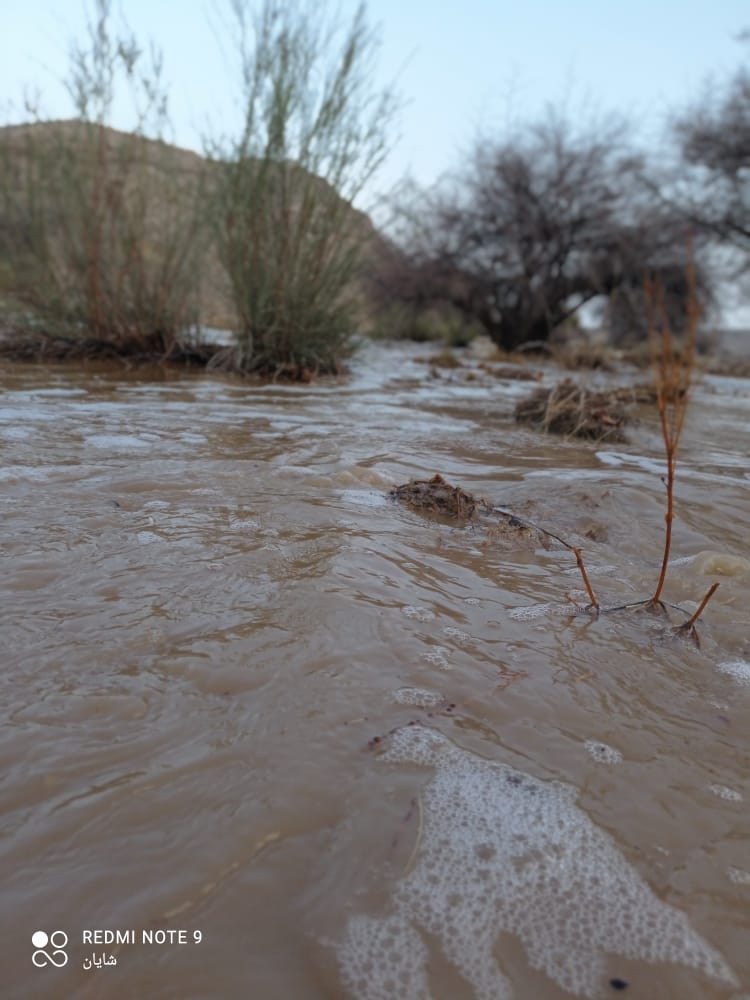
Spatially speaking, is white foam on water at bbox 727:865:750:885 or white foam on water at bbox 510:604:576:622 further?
white foam on water at bbox 510:604:576:622

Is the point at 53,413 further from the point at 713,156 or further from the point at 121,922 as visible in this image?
the point at 713,156

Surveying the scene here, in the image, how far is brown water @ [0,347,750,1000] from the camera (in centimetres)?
63

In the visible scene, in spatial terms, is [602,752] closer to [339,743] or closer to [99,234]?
[339,743]

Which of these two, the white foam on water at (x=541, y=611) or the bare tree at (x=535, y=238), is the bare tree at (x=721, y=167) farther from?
the white foam on water at (x=541, y=611)

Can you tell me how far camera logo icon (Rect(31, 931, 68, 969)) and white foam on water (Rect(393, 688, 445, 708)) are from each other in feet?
1.60

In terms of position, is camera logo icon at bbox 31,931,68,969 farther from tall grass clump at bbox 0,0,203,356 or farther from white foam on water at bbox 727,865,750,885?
tall grass clump at bbox 0,0,203,356

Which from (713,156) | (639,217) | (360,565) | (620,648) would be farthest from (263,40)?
(713,156)

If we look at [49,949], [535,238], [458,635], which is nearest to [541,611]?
[458,635]

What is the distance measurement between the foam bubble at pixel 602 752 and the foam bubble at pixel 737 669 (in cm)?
35

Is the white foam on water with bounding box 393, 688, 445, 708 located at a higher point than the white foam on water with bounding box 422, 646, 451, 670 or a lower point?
lower

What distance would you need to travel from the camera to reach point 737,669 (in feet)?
3.82

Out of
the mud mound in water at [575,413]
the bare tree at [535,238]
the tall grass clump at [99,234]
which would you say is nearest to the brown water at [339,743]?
the mud mound in water at [575,413]

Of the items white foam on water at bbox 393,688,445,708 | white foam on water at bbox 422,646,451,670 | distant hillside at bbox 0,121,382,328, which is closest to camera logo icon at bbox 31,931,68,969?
white foam on water at bbox 393,688,445,708

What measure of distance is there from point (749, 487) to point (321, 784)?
2.21 metres
